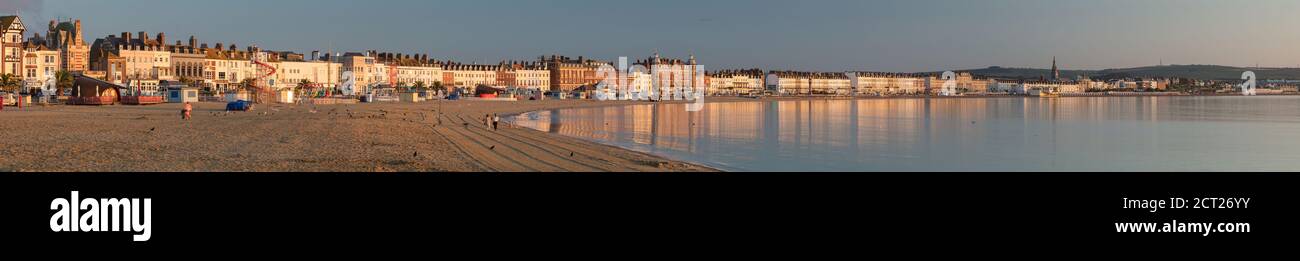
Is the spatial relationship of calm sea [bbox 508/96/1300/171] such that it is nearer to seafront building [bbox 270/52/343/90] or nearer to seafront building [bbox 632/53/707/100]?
seafront building [bbox 270/52/343/90]

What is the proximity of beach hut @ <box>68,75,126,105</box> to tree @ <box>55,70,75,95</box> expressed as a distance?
15.7 meters

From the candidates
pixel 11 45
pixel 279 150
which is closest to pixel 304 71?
pixel 11 45

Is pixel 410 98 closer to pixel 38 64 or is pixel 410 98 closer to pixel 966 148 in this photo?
pixel 38 64

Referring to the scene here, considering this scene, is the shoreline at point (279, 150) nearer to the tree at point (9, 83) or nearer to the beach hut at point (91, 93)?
the beach hut at point (91, 93)

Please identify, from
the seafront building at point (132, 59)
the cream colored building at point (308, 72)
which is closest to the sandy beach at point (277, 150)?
the seafront building at point (132, 59)

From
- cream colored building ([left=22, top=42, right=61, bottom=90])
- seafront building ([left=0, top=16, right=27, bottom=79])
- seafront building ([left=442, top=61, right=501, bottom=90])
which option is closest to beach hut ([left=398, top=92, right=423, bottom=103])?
cream colored building ([left=22, top=42, right=61, bottom=90])

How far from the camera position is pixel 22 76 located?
64625 mm

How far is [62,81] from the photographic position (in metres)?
62.5

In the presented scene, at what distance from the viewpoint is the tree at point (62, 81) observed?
201 ft
